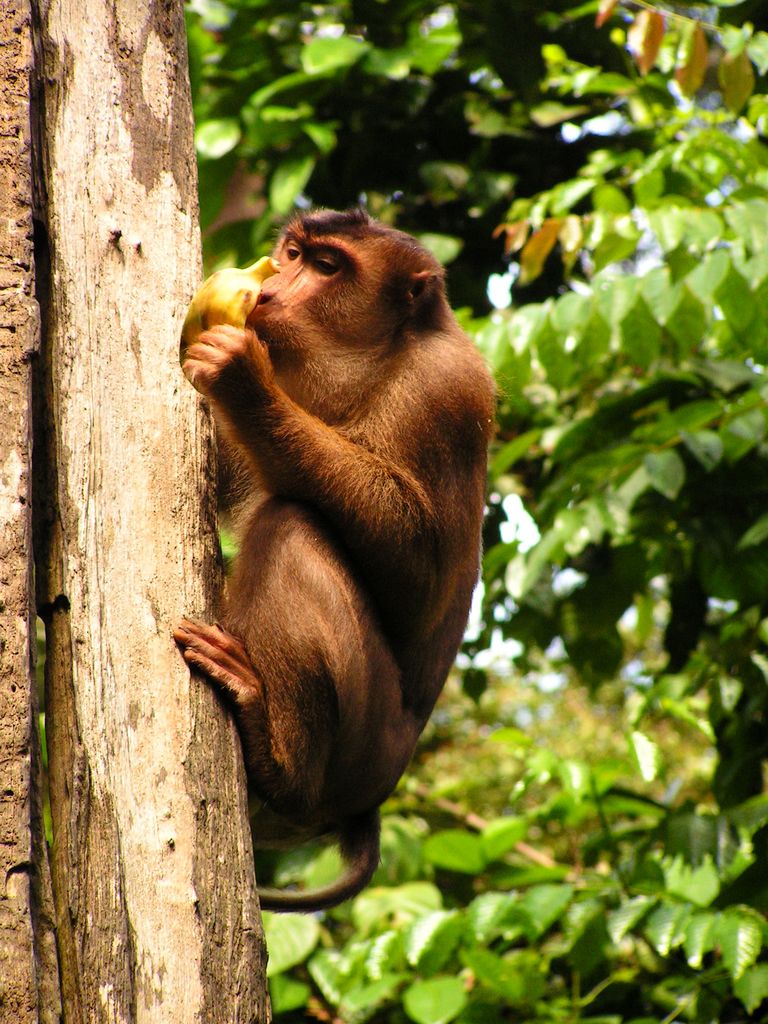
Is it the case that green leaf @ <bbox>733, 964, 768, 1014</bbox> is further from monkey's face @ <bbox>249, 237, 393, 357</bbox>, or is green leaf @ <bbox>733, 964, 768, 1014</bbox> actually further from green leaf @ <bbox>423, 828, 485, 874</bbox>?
monkey's face @ <bbox>249, 237, 393, 357</bbox>

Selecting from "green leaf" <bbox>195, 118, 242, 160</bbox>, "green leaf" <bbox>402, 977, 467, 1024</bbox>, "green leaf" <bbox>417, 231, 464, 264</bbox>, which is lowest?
"green leaf" <bbox>402, 977, 467, 1024</bbox>

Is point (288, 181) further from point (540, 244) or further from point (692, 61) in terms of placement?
point (692, 61)

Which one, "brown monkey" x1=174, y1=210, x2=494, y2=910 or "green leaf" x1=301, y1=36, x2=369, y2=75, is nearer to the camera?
"brown monkey" x1=174, y1=210, x2=494, y2=910

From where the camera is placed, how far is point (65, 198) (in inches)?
115

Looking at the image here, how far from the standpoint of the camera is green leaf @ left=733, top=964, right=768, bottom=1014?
13.5ft

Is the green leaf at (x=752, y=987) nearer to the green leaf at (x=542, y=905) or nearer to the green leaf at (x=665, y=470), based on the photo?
the green leaf at (x=542, y=905)

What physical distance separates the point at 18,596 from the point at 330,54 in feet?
13.7

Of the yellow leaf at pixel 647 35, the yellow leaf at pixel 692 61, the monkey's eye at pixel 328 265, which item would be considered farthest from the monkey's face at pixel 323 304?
the yellow leaf at pixel 692 61

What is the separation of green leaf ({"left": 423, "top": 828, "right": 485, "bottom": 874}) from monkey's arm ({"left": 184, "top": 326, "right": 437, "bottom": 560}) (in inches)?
102

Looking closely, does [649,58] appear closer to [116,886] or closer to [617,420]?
[617,420]

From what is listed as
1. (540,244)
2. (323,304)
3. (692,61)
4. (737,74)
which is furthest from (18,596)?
(692,61)

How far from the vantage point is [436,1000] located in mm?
4805

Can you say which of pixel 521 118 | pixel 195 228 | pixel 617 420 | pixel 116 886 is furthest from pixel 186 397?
pixel 521 118

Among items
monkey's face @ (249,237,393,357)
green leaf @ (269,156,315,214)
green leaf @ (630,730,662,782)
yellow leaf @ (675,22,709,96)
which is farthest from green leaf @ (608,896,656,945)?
green leaf @ (269,156,315,214)
